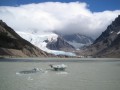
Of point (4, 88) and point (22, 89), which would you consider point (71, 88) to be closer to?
point (22, 89)

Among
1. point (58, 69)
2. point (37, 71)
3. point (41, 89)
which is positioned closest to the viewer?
point (41, 89)

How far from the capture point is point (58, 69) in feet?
294

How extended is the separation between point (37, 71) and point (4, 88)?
34453mm

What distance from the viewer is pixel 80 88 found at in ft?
154

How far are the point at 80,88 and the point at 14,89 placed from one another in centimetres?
1104

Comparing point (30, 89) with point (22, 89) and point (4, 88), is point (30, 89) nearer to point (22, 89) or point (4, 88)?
point (22, 89)

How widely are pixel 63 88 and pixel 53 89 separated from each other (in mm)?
1874

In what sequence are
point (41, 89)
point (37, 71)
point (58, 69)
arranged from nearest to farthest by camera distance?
point (41, 89), point (37, 71), point (58, 69)

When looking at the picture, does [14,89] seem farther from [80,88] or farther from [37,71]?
[37,71]

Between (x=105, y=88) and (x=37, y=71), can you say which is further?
(x=37, y=71)

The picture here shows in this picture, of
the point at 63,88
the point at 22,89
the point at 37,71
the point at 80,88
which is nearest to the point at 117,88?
the point at 80,88

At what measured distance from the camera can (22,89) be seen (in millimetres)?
45062

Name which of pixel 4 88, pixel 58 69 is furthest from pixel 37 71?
pixel 4 88

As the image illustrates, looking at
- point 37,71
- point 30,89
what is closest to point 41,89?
point 30,89
